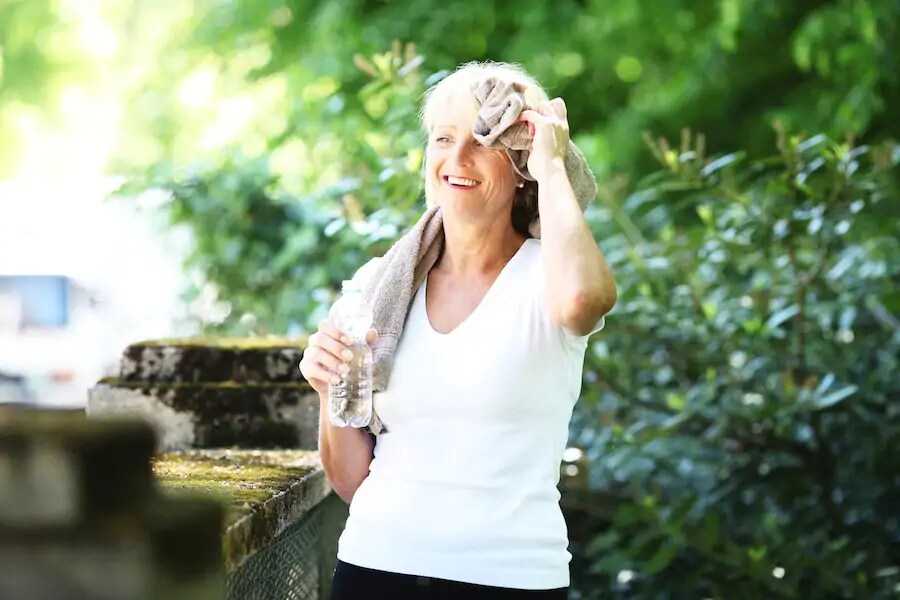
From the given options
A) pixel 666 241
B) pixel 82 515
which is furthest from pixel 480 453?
pixel 666 241

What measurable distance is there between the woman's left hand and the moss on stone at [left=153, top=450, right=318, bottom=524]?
2.28 ft

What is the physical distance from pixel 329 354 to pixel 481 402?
10.9 inches

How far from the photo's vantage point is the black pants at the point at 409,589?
6.63 ft

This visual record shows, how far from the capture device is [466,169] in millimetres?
2219

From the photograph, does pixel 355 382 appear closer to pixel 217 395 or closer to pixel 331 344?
pixel 331 344

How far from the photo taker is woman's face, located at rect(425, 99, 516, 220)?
7.29ft

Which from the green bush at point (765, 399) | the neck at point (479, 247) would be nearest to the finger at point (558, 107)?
the neck at point (479, 247)

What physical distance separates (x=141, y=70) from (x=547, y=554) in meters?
9.65

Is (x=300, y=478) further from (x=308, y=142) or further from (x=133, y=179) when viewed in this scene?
(x=308, y=142)

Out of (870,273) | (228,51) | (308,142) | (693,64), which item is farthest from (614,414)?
(228,51)

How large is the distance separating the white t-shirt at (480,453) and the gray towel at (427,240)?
6cm

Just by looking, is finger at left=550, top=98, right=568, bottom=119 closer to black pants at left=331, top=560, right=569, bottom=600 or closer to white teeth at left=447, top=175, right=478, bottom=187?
white teeth at left=447, top=175, right=478, bottom=187

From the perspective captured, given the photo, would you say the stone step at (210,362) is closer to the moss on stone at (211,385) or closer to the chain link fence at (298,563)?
the moss on stone at (211,385)

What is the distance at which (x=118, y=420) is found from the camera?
1071 mm
